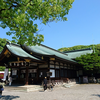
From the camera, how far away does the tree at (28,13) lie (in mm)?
6898

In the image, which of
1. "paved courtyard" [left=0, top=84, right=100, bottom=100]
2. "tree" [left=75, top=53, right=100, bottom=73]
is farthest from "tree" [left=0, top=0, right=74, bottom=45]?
"tree" [left=75, top=53, right=100, bottom=73]

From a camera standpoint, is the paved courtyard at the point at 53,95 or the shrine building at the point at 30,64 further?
the shrine building at the point at 30,64

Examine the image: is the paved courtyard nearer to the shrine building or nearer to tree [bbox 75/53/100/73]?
the shrine building

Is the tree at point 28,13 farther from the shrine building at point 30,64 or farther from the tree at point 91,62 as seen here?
the tree at point 91,62

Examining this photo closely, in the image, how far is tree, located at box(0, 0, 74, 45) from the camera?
690 centimetres

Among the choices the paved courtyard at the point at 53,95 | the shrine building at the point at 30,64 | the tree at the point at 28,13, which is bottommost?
the paved courtyard at the point at 53,95

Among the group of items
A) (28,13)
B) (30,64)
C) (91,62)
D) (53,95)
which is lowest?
(53,95)

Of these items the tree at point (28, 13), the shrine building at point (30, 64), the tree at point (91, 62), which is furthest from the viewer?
the tree at point (91, 62)

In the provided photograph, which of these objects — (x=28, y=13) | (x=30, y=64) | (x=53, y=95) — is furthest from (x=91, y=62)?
(x=28, y=13)

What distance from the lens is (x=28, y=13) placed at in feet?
24.4

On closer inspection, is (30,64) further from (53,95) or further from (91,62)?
(91,62)

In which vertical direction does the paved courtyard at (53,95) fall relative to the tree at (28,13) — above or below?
below

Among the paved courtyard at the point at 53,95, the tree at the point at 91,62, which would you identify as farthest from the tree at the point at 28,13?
the tree at the point at 91,62

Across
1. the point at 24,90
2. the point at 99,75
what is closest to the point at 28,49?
the point at 24,90
